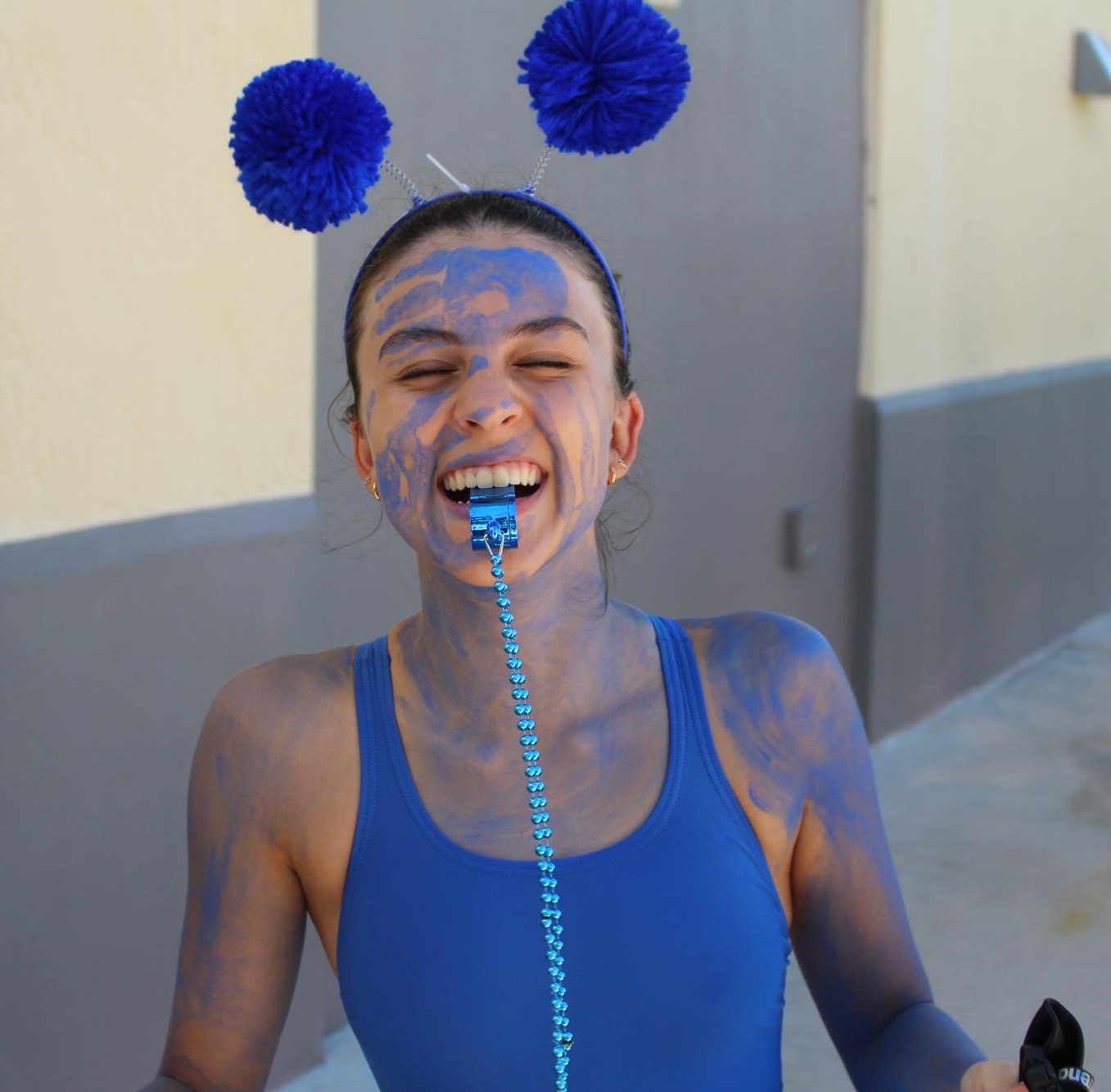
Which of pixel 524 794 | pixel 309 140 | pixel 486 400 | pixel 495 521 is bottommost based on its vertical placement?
pixel 524 794

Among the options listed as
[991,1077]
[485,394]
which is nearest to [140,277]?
[485,394]

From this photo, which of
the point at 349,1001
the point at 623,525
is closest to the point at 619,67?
the point at 349,1001

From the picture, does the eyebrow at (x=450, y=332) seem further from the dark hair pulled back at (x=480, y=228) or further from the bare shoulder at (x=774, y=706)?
the bare shoulder at (x=774, y=706)

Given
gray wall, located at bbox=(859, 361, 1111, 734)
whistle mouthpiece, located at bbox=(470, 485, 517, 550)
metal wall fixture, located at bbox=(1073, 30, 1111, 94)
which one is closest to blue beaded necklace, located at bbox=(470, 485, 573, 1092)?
whistle mouthpiece, located at bbox=(470, 485, 517, 550)

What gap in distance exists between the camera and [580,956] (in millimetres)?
1615

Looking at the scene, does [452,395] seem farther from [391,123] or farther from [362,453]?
[391,123]

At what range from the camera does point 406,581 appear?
352 centimetres

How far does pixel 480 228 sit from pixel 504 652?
47 cm

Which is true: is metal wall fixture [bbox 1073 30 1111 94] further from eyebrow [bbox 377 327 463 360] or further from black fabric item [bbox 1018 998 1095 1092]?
black fabric item [bbox 1018 998 1095 1092]

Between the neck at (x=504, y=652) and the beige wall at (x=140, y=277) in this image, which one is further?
the beige wall at (x=140, y=277)

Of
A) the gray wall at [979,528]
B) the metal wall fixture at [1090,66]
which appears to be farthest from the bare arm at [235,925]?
the metal wall fixture at [1090,66]

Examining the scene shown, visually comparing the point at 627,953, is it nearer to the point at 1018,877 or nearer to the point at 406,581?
the point at 406,581

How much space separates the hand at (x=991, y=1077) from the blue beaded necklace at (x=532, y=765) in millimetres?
395

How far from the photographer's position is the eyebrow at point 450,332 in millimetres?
1645
